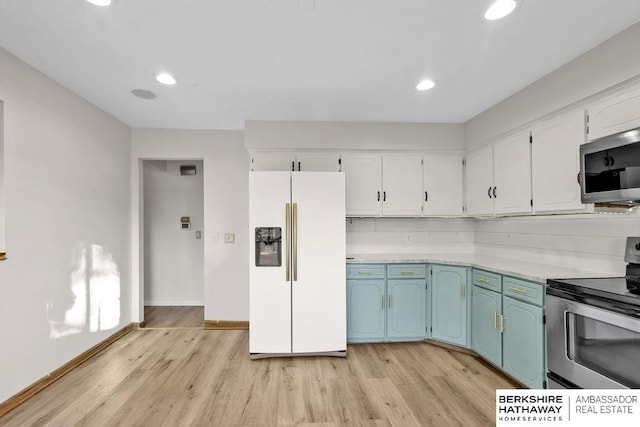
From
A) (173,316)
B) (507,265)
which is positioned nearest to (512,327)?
(507,265)

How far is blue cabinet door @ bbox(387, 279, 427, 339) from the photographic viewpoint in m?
3.33

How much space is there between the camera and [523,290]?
234 centimetres

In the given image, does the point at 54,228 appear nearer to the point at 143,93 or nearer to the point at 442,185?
the point at 143,93

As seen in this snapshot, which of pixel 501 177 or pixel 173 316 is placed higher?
pixel 501 177

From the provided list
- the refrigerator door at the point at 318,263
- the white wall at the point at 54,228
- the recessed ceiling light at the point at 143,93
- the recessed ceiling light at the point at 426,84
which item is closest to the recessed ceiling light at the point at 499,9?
the recessed ceiling light at the point at 426,84

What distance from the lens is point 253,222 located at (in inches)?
118

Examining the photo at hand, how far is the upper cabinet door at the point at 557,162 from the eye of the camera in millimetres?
2227

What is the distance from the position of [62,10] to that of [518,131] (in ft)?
11.2

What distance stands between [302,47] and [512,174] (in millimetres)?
2188

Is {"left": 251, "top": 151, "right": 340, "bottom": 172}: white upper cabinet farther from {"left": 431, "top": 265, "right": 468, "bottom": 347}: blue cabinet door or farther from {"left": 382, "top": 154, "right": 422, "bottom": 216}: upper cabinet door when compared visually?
{"left": 431, "top": 265, "right": 468, "bottom": 347}: blue cabinet door

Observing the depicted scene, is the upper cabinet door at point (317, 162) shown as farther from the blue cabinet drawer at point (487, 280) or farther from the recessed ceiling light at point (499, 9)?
the recessed ceiling light at point (499, 9)

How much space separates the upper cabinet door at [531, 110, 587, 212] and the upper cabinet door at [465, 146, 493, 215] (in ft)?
1.92

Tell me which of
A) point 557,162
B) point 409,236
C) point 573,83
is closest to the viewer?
point 573,83

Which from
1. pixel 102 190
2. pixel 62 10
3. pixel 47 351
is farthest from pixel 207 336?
pixel 62 10
